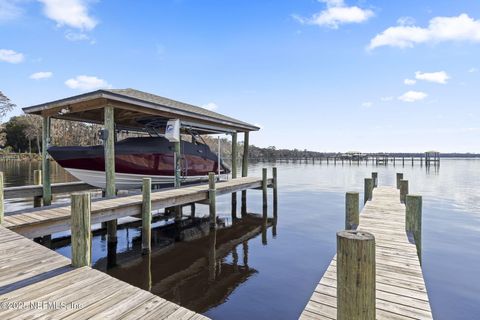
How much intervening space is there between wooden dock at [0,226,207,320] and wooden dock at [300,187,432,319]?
4.53 ft

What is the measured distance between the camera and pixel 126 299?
10.3ft

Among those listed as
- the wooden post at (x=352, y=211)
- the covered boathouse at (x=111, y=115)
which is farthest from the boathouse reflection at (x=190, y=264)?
the wooden post at (x=352, y=211)

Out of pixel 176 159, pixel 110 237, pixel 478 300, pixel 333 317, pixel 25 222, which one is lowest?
pixel 478 300

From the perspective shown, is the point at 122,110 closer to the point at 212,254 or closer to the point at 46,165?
the point at 46,165

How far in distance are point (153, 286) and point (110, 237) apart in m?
2.83

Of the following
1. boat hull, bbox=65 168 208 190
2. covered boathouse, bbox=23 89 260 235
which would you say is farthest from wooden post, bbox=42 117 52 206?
boat hull, bbox=65 168 208 190

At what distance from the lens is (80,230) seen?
4047 mm

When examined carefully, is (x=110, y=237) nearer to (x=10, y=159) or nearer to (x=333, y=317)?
(x=333, y=317)

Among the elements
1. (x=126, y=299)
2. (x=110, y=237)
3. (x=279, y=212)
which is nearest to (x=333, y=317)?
(x=126, y=299)

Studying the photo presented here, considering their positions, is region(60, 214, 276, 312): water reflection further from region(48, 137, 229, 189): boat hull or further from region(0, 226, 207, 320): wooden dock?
region(0, 226, 207, 320): wooden dock

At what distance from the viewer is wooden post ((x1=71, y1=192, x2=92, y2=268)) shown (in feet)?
13.1

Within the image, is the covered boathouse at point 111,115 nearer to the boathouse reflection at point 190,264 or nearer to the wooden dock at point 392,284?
the boathouse reflection at point 190,264

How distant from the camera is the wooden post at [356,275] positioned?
2.03 m

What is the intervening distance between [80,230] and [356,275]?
363 centimetres
